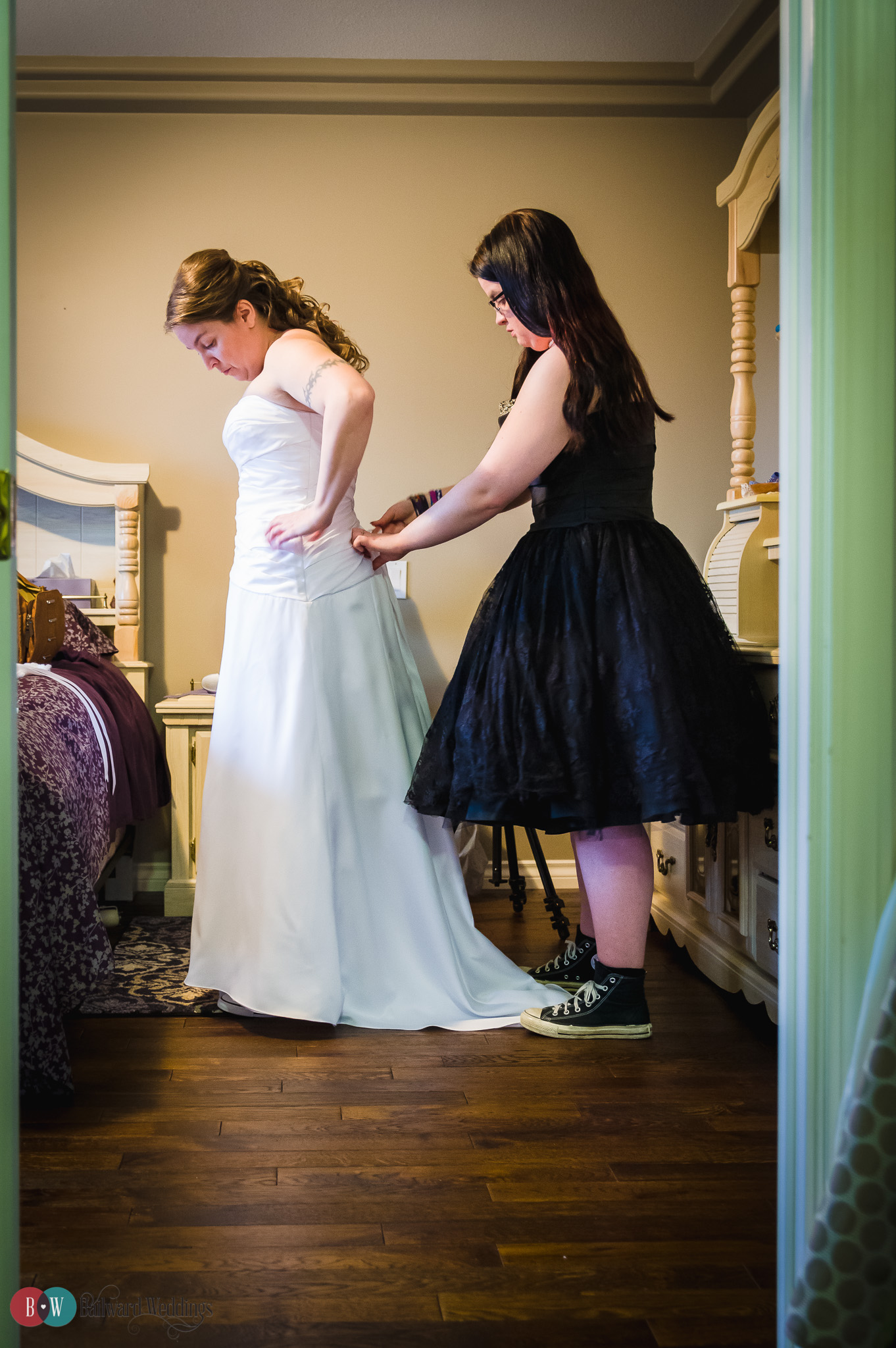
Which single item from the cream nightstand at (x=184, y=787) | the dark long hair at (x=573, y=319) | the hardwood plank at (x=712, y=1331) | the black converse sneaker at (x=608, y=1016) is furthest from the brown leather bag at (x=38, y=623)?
the hardwood plank at (x=712, y=1331)

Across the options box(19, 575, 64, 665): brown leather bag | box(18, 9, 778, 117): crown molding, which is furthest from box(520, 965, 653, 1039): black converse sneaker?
box(18, 9, 778, 117): crown molding

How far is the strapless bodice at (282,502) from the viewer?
2.02 m

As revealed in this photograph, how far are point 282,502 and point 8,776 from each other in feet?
4.01

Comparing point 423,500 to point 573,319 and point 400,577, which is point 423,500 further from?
point 400,577

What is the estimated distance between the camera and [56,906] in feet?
5.24

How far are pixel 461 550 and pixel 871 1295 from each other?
8.64 feet

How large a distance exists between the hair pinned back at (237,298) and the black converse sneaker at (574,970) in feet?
4.32

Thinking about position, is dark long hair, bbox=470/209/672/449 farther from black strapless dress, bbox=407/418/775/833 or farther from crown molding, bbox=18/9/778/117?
crown molding, bbox=18/9/778/117

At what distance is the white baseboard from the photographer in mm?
3150

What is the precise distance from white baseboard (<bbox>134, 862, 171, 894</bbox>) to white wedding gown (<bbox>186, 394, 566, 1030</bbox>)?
121cm

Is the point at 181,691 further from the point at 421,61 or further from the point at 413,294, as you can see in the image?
the point at 421,61

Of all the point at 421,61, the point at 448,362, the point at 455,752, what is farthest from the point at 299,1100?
the point at 421,61

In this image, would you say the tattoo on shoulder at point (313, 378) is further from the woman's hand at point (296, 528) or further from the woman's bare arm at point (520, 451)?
the woman's bare arm at point (520, 451)

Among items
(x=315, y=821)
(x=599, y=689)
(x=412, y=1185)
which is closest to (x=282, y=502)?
(x=315, y=821)
